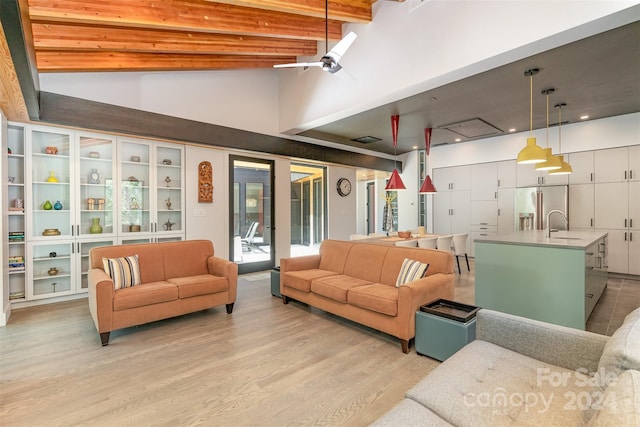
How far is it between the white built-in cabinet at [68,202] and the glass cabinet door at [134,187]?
0.05 ft

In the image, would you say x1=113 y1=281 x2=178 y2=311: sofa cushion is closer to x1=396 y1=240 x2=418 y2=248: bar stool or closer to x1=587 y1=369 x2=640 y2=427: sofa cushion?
x1=396 y1=240 x2=418 y2=248: bar stool

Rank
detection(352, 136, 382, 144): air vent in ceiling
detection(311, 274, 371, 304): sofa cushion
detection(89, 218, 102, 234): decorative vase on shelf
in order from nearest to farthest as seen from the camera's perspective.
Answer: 1. detection(311, 274, 371, 304): sofa cushion
2. detection(89, 218, 102, 234): decorative vase on shelf
3. detection(352, 136, 382, 144): air vent in ceiling

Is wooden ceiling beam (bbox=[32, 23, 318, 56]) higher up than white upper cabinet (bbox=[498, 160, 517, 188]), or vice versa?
wooden ceiling beam (bbox=[32, 23, 318, 56])

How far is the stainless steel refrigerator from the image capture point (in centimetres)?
600

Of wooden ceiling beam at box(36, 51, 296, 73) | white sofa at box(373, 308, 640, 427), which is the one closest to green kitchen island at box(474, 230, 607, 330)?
white sofa at box(373, 308, 640, 427)

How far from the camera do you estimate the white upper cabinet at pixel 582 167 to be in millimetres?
5711

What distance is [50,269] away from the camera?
14.3 ft

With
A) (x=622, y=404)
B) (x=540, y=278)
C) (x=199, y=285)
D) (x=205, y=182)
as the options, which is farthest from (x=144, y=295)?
(x=540, y=278)

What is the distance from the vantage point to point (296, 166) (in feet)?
24.1

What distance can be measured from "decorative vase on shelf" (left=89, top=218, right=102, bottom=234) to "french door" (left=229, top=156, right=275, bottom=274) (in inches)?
82.0

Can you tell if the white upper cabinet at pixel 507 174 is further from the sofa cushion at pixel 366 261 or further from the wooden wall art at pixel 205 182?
the wooden wall art at pixel 205 182

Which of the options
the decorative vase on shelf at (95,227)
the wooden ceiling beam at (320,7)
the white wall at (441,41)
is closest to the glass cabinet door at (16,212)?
the decorative vase on shelf at (95,227)

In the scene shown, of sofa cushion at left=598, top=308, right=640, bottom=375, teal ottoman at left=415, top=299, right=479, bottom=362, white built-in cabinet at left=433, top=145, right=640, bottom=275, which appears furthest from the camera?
white built-in cabinet at left=433, top=145, right=640, bottom=275

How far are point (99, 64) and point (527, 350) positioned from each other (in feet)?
17.7
